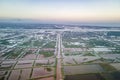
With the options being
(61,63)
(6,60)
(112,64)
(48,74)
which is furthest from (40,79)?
(112,64)

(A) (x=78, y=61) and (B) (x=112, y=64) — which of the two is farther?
(A) (x=78, y=61)

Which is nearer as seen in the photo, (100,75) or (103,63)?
(100,75)

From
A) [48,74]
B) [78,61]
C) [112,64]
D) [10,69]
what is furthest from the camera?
[78,61]

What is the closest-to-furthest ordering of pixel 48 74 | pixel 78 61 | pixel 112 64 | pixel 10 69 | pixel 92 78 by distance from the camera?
pixel 92 78
pixel 48 74
pixel 10 69
pixel 112 64
pixel 78 61

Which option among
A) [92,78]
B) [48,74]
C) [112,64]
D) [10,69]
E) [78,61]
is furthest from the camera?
[78,61]

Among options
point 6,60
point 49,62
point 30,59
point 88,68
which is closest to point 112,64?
point 88,68

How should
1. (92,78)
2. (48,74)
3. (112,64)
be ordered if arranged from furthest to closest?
1. (112,64)
2. (48,74)
3. (92,78)

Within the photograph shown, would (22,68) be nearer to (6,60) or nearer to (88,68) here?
(6,60)

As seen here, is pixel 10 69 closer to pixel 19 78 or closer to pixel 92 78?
pixel 19 78
